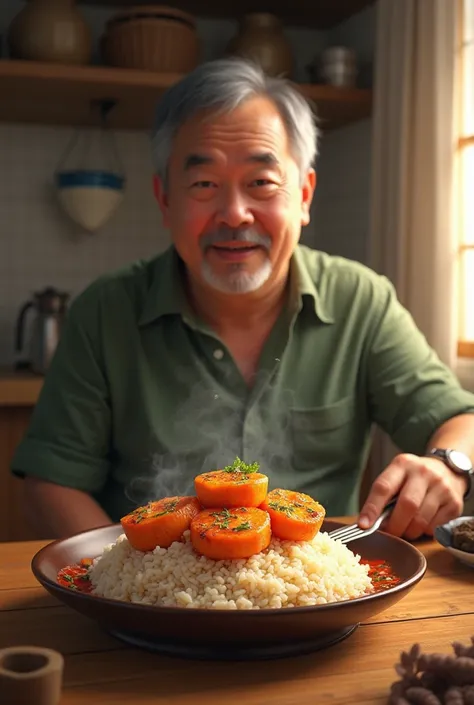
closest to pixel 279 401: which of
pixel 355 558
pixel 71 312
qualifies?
pixel 71 312

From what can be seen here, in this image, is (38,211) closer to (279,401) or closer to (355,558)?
(279,401)

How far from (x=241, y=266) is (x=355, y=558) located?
962 millimetres

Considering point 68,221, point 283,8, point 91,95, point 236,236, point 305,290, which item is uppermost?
point 283,8

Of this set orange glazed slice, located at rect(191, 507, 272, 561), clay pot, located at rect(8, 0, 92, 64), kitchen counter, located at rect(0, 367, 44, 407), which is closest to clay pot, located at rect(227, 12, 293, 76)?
clay pot, located at rect(8, 0, 92, 64)

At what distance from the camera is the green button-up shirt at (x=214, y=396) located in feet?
6.47

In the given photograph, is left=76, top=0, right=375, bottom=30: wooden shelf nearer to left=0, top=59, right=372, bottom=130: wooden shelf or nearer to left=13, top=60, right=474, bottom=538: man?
left=0, top=59, right=372, bottom=130: wooden shelf

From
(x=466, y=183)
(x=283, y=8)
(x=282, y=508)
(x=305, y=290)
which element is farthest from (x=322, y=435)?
(x=283, y=8)

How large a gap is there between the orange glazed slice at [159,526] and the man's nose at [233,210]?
38.6 inches

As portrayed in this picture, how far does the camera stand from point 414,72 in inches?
121

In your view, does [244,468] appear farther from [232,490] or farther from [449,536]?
[449,536]

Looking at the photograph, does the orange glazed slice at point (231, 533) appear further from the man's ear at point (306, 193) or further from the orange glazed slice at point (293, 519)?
the man's ear at point (306, 193)

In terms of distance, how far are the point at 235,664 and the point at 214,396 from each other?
1079mm

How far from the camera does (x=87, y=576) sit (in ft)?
3.88

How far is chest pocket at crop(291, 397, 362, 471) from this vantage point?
2.04 meters
